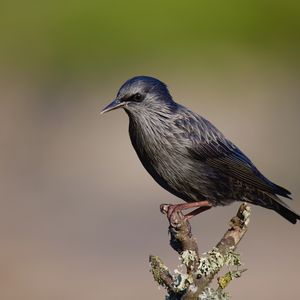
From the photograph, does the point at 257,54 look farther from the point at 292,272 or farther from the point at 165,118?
the point at 165,118

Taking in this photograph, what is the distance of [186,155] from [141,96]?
47cm

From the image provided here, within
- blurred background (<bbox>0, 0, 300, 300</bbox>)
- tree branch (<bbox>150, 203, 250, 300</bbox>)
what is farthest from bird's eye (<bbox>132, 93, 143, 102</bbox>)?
blurred background (<bbox>0, 0, 300, 300</bbox>)

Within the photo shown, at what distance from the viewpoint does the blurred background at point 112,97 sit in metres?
14.6

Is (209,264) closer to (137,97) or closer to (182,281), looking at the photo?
(182,281)

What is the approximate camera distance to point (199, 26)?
1758 centimetres

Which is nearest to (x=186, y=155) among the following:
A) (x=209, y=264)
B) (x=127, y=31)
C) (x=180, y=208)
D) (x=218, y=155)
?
(x=218, y=155)

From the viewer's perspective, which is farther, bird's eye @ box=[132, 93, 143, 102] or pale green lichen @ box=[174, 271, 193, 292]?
bird's eye @ box=[132, 93, 143, 102]

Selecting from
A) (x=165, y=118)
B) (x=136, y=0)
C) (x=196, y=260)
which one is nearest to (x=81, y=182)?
(x=136, y=0)

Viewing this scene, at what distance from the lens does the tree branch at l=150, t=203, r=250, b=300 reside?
19.5ft

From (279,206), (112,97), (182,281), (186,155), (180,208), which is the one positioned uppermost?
(112,97)

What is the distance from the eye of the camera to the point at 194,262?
6066 mm

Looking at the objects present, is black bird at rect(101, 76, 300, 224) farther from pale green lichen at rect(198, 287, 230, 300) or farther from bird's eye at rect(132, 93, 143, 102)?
pale green lichen at rect(198, 287, 230, 300)

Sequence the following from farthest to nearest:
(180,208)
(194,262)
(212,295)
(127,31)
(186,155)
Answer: (127,31), (186,155), (180,208), (194,262), (212,295)

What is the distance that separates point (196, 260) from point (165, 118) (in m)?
1.86
